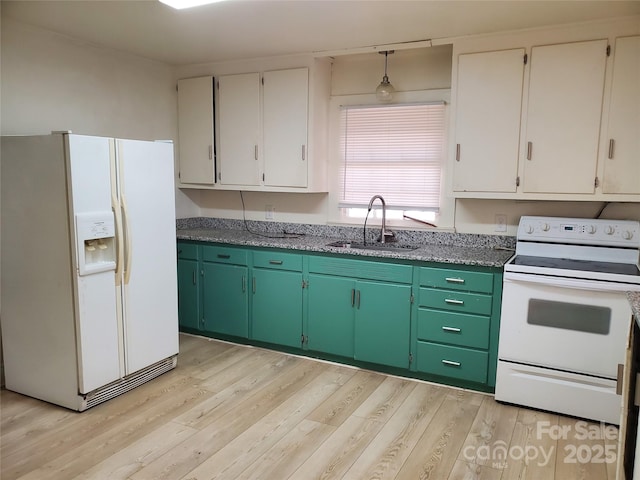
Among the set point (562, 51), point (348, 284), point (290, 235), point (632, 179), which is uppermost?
point (562, 51)

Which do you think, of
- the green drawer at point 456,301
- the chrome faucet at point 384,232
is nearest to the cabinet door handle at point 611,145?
the green drawer at point 456,301

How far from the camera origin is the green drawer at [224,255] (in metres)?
3.79

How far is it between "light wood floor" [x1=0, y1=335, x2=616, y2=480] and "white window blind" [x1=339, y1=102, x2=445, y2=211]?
4.73 feet

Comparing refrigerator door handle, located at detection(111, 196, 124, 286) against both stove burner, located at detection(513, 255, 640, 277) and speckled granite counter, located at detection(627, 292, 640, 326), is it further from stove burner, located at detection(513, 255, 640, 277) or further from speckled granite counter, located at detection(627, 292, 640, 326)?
speckled granite counter, located at detection(627, 292, 640, 326)

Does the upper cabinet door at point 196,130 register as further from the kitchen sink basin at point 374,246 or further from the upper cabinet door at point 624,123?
the upper cabinet door at point 624,123

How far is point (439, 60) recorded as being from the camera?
3529 mm

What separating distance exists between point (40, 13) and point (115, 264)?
5.25ft

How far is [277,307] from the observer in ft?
12.1

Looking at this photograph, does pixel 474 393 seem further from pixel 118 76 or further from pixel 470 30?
pixel 118 76

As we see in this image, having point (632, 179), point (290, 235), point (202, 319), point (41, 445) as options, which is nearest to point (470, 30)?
point (632, 179)

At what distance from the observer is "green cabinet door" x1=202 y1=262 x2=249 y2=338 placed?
150 inches

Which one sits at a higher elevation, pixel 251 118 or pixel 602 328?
pixel 251 118

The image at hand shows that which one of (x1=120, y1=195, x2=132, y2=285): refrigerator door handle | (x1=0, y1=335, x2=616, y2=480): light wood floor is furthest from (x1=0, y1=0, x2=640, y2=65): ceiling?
(x1=0, y1=335, x2=616, y2=480): light wood floor

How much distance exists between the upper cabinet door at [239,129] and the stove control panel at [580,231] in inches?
84.9
